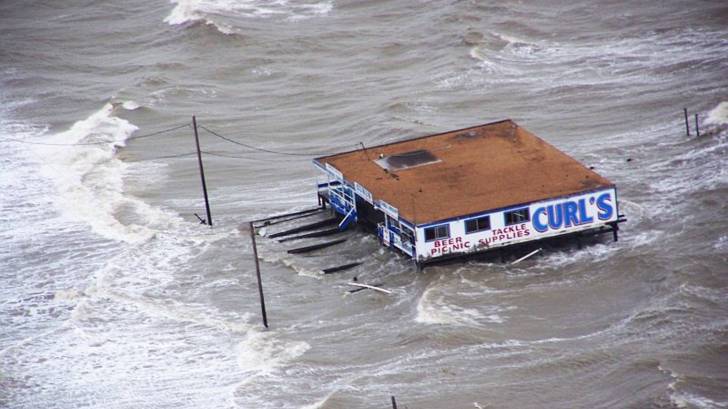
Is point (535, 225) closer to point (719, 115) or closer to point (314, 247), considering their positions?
point (314, 247)

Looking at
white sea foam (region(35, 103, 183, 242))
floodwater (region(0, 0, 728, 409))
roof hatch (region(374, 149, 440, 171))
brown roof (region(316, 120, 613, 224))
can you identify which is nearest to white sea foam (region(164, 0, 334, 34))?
floodwater (region(0, 0, 728, 409))

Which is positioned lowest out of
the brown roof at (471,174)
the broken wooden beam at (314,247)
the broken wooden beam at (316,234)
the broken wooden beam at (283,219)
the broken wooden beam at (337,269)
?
the broken wooden beam at (337,269)

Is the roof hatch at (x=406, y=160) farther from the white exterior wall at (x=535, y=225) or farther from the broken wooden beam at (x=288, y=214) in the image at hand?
the white exterior wall at (x=535, y=225)

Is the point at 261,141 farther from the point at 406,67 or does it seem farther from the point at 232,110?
the point at 406,67

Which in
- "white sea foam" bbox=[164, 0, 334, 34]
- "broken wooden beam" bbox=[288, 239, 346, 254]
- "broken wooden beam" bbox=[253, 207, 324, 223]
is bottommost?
"broken wooden beam" bbox=[288, 239, 346, 254]

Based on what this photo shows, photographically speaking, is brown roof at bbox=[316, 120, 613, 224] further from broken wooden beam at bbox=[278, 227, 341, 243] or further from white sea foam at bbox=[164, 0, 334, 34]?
white sea foam at bbox=[164, 0, 334, 34]

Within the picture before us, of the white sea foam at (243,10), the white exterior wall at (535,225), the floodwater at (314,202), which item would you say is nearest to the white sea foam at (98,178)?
the floodwater at (314,202)
